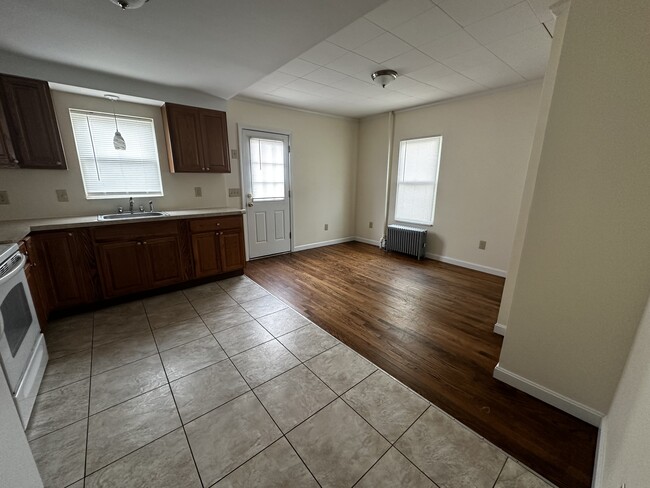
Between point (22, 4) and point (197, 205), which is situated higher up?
point (22, 4)

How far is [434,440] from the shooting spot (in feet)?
4.46

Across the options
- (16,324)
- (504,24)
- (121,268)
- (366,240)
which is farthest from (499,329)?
(121,268)

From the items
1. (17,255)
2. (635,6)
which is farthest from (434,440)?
(17,255)

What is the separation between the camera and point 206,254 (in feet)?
10.6

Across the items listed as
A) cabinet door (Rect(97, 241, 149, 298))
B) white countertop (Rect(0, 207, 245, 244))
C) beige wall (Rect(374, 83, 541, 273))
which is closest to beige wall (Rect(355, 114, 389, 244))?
beige wall (Rect(374, 83, 541, 273))

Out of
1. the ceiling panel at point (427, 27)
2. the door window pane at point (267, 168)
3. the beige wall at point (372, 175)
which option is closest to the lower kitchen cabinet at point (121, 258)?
the door window pane at point (267, 168)

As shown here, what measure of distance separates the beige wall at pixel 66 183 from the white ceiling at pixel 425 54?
148 centimetres

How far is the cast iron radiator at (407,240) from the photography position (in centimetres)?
442

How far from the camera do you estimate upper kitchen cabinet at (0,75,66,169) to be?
7.44ft

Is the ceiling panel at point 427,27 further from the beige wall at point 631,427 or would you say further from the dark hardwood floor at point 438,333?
the dark hardwood floor at point 438,333

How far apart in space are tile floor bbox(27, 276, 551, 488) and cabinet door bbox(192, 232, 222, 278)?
1.04m

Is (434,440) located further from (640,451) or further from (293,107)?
(293,107)

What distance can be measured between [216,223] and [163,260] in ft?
2.38

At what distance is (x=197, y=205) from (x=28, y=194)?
1.57m
